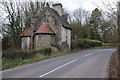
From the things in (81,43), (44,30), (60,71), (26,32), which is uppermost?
(44,30)

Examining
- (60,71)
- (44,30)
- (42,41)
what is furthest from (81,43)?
(60,71)

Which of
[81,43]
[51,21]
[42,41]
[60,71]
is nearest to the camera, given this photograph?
[60,71]

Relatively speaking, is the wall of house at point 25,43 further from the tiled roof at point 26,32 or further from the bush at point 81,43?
the bush at point 81,43

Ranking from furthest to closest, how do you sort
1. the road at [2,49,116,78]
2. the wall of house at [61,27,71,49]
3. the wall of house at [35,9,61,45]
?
the wall of house at [61,27,71,49], the wall of house at [35,9,61,45], the road at [2,49,116,78]

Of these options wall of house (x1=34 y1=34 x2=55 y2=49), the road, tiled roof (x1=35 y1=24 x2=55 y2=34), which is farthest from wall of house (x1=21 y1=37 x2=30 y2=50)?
the road

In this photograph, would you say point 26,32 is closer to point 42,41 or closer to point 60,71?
point 42,41

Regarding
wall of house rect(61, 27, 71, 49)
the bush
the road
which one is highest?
wall of house rect(61, 27, 71, 49)

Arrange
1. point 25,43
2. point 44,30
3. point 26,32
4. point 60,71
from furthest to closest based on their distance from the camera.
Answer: point 26,32 → point 25,43 → point 44,30 → point 60,71

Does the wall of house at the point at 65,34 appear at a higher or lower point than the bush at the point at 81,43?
higher

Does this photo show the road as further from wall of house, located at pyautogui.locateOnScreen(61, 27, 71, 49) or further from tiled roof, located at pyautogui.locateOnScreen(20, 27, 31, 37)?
tiled roof, located at pyautogui.locateOnScreen(20, 27, 31, 37)

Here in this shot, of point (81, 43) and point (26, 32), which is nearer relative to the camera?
point (26, 32)

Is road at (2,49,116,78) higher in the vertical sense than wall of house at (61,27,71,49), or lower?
lower

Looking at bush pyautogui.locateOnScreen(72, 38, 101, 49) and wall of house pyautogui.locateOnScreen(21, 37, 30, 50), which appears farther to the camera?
bush pyautogui.locateOnScreen(72, 38, 101, 49)

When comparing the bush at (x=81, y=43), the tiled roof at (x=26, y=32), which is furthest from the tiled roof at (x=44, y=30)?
the bush at (x=81, y=43)
